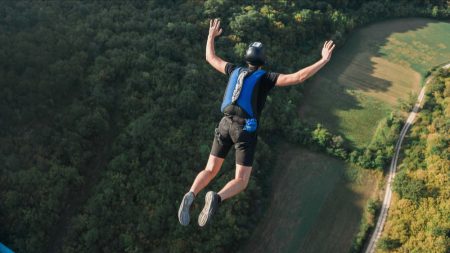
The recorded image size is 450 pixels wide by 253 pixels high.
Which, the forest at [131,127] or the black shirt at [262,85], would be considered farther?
the forest at [131,127]

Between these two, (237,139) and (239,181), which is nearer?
(237,139)

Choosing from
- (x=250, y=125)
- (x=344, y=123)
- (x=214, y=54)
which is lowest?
(x=344, y=123)

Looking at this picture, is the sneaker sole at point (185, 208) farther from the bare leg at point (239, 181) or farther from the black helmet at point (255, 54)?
the black helmet at point (255, 54)

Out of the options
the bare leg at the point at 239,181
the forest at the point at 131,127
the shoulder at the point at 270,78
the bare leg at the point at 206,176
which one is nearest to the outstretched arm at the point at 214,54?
the shoulder at the point at 270,78

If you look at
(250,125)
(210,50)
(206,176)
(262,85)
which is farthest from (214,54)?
(206,176)

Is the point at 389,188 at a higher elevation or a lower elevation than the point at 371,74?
lower

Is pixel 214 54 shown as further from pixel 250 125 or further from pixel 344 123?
pixel 344 123

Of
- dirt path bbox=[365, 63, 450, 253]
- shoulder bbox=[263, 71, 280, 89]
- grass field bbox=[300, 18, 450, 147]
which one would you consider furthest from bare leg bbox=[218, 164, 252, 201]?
grass field bbox=[300, 18, 450, 147]
